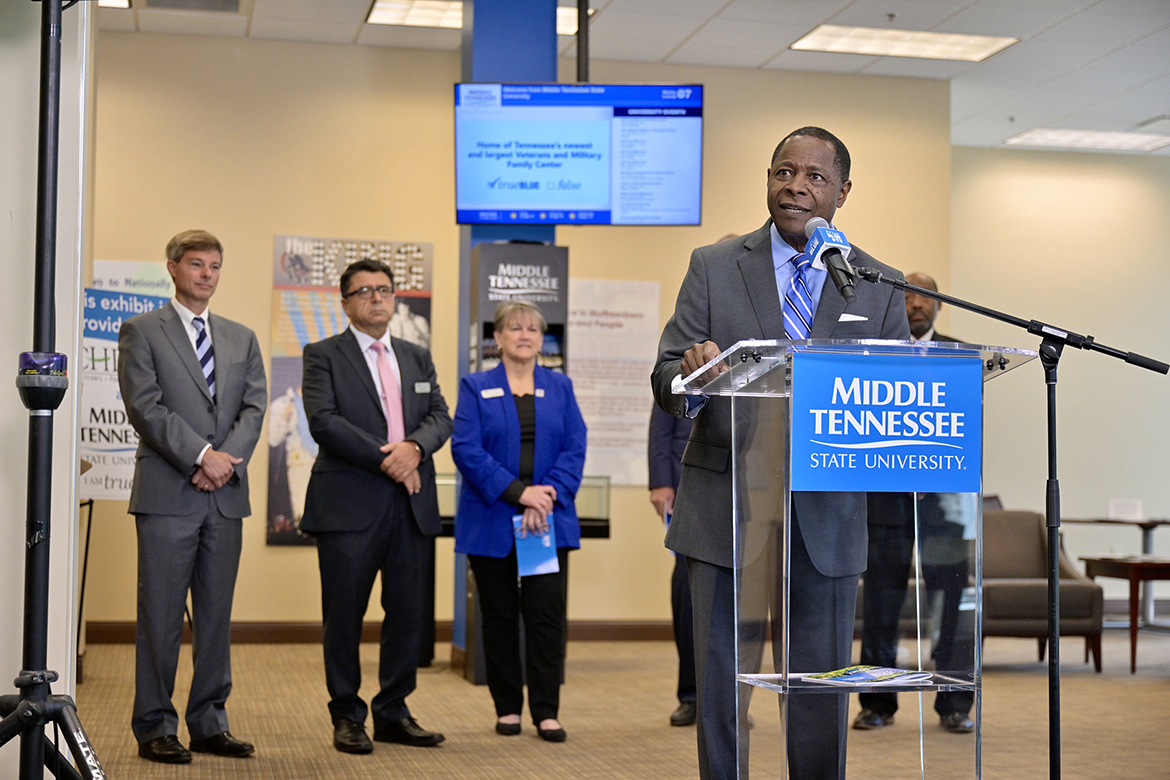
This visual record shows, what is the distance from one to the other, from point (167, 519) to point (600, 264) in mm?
4347

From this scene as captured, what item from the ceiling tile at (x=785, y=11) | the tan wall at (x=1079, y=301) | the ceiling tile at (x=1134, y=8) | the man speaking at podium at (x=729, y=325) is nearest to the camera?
the man speaking at podium at (x=729, y=325)

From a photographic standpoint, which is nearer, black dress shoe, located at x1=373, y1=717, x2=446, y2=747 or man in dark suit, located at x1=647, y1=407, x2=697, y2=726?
black dress shoe, located at x1=373, y1=717, x2=446, y2=747

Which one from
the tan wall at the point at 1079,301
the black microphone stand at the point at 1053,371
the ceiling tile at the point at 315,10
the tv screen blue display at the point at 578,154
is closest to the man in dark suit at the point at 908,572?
the black microphone stand at the point at 1053,371

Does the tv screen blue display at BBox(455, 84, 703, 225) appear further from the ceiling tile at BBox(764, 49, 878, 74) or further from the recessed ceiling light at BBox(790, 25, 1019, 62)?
the ceiling tile at BBox(764, 49, 878, 74)

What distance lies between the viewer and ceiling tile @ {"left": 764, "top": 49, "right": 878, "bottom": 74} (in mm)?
7887

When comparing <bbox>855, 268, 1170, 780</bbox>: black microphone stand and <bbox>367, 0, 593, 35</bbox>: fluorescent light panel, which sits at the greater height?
<bbox>367, 0, 593, 35</bbox>: fluorescent light panel

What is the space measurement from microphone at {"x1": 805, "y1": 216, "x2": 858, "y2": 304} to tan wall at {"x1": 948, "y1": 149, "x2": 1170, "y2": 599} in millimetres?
7526

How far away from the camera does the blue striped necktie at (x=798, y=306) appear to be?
2.45 metres

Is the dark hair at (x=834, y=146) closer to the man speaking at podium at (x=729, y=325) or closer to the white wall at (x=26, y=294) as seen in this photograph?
the man speaking at podium at (x=729, y=325)

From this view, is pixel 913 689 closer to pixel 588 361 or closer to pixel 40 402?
pixel 40 402

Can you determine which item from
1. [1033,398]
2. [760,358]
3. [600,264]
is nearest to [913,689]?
[760,358]

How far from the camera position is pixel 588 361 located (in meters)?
7.90

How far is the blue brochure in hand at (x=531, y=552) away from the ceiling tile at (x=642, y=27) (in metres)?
3.75

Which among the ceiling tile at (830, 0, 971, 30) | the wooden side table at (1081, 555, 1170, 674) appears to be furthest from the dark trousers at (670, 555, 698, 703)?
the ceiling tile at (830, 0, 971, 30)
